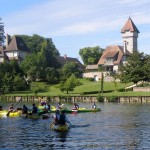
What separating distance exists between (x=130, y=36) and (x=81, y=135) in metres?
118

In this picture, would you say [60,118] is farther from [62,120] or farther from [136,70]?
[136,70]

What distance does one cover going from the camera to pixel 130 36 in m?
151

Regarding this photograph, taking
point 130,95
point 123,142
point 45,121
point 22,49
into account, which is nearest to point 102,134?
point 123,142

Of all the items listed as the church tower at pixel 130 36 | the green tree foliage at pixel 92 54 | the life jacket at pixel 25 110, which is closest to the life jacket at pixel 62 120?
the life jacket at pixel 25 110

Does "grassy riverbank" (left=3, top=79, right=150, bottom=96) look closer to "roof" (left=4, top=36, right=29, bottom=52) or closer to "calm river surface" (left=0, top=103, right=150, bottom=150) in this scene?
"roof" (left=4, top=36, right=29, bottom=52)

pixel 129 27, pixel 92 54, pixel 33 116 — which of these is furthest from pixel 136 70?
pixel 92 54

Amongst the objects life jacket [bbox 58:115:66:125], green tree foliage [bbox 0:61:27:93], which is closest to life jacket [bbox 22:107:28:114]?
life jacket [bbox 58:115:66:125]

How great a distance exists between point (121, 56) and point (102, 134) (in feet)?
335

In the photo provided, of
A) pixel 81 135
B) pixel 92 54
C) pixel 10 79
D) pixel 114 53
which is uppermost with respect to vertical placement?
pixel 92 54

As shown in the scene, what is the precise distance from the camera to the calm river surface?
3097 cm

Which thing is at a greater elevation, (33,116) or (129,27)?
(129,27)

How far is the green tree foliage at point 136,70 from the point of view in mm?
102562

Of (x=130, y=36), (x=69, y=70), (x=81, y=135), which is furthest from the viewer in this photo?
(x=130, y=36)

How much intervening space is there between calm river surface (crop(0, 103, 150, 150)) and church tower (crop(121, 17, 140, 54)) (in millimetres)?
102525
